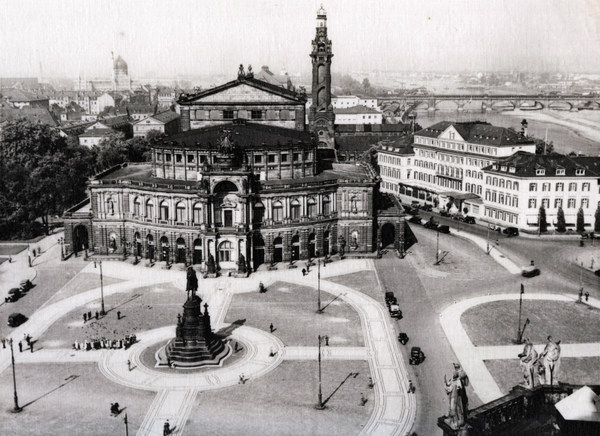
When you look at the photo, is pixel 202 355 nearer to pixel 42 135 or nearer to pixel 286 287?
pixel 286 287

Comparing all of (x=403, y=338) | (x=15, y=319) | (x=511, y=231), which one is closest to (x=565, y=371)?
(x=403, y=338)

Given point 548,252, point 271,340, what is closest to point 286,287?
point 271,340

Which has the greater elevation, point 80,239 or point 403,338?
point 80,239

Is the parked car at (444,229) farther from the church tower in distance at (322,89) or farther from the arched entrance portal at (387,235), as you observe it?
the church tower in distance at (322,89)

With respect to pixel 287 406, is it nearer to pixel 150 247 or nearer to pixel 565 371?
pixel 565 371

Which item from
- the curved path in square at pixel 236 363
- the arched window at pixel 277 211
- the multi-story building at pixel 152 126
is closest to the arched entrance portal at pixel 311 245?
the arched window at pixel 277 211

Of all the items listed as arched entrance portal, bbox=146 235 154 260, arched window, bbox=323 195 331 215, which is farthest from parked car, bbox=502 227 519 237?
arched entrance portal, bbox=146 235 154 260
